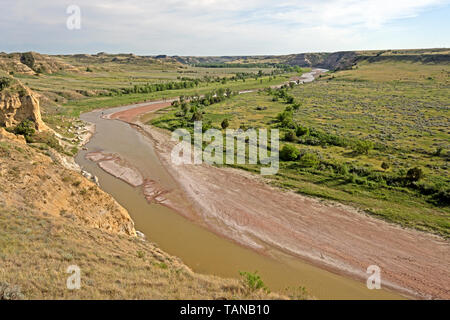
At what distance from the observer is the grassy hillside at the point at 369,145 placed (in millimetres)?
23469

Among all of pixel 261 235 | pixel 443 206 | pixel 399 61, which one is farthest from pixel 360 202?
pixel 399 61

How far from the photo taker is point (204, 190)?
1069 inches

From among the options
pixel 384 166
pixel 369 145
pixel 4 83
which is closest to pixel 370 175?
pixel 384 166

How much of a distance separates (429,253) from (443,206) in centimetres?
668

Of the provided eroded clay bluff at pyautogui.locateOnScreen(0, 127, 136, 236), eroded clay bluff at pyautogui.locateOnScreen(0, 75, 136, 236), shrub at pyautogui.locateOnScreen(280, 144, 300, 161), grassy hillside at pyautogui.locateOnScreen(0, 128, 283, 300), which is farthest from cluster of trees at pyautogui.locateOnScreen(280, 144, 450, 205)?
eroded clay bluff at pyautogui.locateOnScreen(0, 127, 136, 236)

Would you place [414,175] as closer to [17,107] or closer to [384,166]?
[384,166]

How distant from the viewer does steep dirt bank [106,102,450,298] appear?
16.6 m

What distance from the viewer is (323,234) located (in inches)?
790

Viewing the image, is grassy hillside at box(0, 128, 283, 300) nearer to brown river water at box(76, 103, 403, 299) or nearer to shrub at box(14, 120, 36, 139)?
brown river water at box(76, 103, 403, 299)

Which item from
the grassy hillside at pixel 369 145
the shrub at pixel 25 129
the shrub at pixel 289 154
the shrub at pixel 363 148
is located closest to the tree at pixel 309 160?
the grassy hillside at pixel 369 145

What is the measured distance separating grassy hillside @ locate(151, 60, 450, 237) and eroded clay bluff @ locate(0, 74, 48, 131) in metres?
21.4
